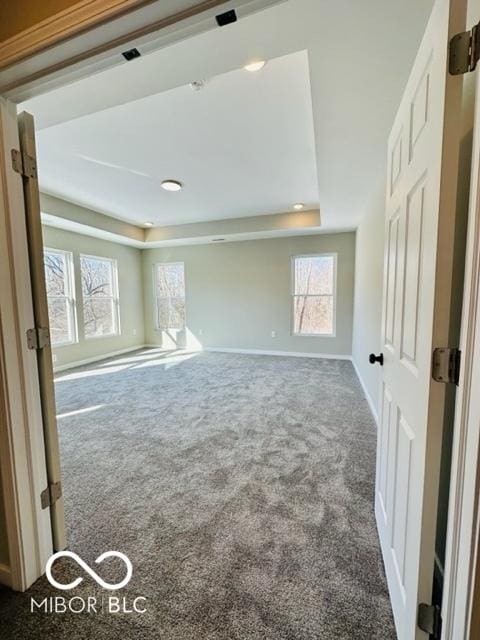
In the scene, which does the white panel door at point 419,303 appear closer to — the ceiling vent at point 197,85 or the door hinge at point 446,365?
the door hinge at point 446,365

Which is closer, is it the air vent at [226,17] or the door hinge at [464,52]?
the door hinge at [464,52]

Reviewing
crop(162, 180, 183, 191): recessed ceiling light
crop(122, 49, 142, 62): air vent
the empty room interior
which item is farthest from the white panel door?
crop(162, 180, 183, 191): recessed ceiling light

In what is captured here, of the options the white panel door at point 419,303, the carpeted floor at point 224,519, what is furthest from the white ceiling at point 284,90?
the carpeted floor at point 224,519

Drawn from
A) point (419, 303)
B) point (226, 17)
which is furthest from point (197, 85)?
point (419, 303)

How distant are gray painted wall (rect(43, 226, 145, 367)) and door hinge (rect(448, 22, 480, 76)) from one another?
5.56 metres

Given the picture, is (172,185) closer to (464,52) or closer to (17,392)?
(17,392)

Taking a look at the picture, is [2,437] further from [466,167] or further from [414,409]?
[466,167]

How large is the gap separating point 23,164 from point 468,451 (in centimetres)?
Result: 184

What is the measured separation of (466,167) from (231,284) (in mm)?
5639

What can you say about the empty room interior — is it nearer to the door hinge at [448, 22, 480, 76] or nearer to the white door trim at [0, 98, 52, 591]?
the white door trim at [0, 98, 52, 591]

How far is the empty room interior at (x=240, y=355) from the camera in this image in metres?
1.21

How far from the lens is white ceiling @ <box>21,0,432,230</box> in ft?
4.10

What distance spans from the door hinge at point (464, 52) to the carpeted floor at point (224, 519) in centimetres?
184

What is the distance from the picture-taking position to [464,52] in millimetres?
703
